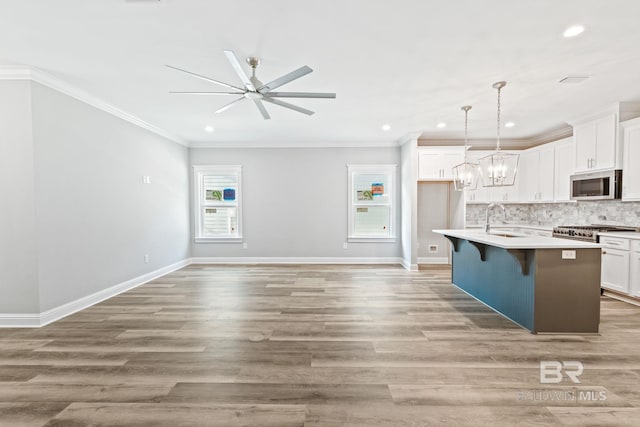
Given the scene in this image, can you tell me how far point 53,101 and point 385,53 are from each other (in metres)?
3.64

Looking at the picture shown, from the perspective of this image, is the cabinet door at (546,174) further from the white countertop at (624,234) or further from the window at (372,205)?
the window at (372,205)

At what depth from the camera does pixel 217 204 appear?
20.5 feet

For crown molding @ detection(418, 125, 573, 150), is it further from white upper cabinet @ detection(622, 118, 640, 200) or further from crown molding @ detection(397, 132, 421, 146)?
white upper cabinet @ detection(622, 118, 640, 200)

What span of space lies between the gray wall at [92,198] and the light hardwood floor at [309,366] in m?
0.53

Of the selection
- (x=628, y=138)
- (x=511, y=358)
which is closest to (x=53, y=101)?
(x=511, y=358)

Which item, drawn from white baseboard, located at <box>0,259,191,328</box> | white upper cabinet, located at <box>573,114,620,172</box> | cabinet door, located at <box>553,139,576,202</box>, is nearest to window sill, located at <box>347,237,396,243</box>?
cabinet door, located at <box>553,139,576,202</box>

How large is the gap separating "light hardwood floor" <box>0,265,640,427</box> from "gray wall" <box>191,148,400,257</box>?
8.06 feet

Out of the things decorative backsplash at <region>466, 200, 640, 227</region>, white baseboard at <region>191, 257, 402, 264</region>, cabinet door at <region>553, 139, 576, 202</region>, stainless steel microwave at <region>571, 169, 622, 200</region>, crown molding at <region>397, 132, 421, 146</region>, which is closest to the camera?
stainless steel microwave at <region>571, 169, 622, 200</region>

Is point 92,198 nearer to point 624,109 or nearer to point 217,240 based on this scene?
point 217,240

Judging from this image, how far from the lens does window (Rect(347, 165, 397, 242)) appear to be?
616cm

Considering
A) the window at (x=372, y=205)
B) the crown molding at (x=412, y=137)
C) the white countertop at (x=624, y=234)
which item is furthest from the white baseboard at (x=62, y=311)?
the white countertop at (x=624, y=234)

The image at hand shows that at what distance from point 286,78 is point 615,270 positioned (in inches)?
191

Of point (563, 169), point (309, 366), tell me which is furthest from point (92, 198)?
point (563, 169)

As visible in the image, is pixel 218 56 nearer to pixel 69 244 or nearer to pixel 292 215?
pixel 69 244
